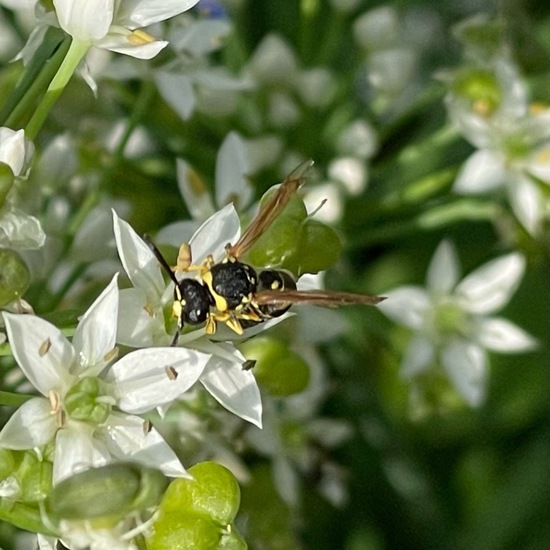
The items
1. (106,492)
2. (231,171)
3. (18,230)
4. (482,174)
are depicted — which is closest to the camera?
(106,492)

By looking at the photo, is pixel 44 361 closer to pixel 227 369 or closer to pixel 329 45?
pixel 227 369

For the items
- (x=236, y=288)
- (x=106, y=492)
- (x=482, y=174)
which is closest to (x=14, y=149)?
(x=236, y=288)

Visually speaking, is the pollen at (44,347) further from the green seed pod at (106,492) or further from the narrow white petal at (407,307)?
the narrow white petal at (407,307)

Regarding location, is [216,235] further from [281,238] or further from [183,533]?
[183,533]

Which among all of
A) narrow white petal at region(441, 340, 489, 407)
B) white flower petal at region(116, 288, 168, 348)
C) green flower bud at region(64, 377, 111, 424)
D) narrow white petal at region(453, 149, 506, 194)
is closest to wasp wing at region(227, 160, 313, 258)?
white flower petal at region(116, 288, 168, 348)

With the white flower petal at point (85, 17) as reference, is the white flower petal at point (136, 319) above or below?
below

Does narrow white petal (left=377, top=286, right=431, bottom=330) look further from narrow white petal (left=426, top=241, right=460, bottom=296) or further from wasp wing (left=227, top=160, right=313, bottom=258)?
wasp wing (left=227, top=160, right=313, bottom=258)

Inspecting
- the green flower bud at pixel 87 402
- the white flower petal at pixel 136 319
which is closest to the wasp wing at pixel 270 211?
the white flower petal at pixel 136 319

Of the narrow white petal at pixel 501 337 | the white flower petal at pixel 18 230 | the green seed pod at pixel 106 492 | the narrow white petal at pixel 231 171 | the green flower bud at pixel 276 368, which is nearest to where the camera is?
the green seed pod at pixel 106 492
